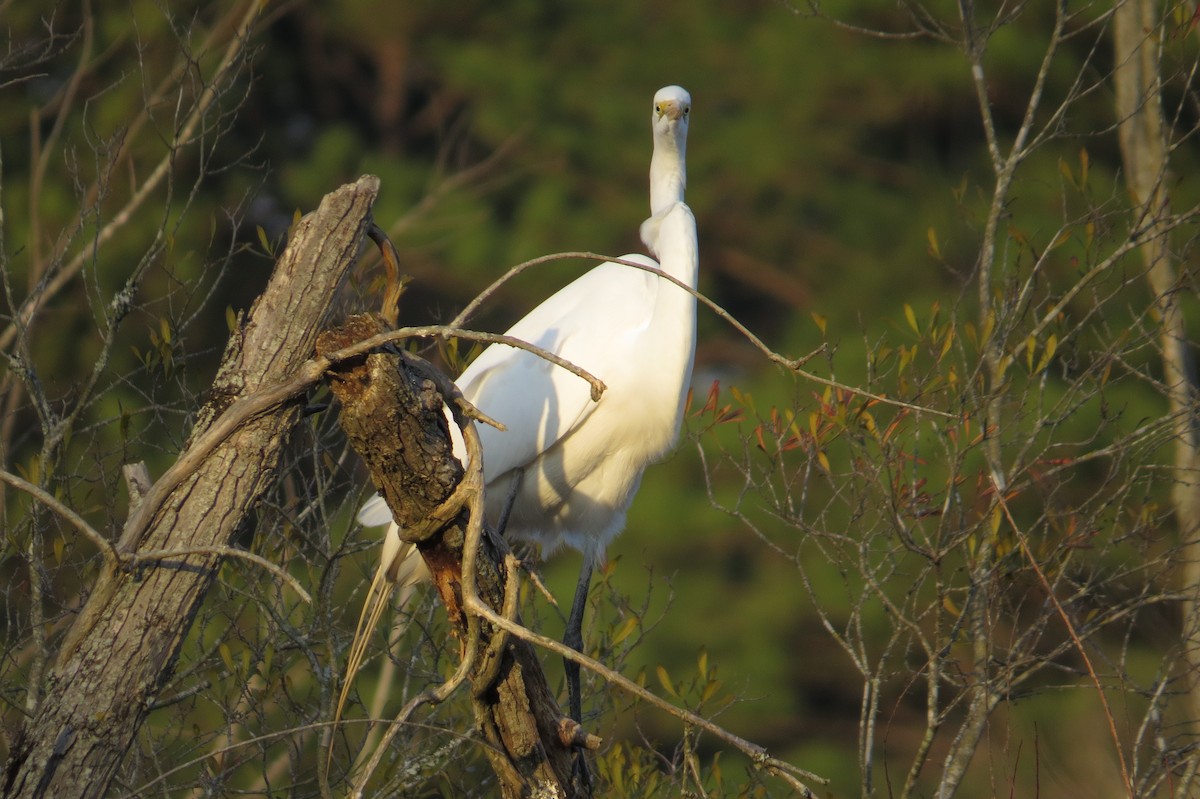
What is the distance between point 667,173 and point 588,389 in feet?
1.82

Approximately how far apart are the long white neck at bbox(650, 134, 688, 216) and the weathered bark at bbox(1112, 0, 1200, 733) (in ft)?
3.01

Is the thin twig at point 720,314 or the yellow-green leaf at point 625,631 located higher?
the thin twig at point 720,314

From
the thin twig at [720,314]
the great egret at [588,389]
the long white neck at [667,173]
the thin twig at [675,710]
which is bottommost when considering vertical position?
the great egret at [588,389]

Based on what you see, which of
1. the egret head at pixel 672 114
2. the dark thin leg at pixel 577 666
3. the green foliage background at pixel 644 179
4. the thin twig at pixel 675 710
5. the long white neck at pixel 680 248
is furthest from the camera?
the green foliage background at pixel 644 179

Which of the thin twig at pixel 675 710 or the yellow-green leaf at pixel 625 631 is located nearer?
the thin twig at pixel 675 710

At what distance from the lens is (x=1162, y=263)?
3477 millimetres

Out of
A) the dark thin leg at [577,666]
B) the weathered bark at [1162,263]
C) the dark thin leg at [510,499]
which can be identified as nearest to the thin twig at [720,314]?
the dark thin leg at [577,666]

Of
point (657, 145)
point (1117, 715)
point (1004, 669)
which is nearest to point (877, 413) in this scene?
point (1117, 715)

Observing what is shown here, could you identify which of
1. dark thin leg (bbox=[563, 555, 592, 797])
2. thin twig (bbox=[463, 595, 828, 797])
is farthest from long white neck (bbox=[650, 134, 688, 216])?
thin twig (bbox=[463, 595, 828, 797])

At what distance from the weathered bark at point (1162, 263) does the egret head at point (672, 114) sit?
915 mm

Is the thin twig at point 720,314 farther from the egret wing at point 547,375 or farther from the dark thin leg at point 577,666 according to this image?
the egret wing at point 547,375

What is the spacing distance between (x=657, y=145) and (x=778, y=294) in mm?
4267

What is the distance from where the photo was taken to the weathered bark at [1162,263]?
8.30 feet

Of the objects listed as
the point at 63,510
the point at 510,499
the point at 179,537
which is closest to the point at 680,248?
the point at 510,499
